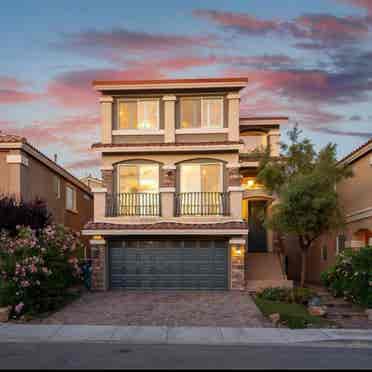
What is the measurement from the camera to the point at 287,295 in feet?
67.8

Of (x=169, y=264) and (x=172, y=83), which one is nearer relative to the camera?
(x=169, y=264)

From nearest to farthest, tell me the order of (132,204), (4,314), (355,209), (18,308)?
(4,314) < (18,308) < (132,204) < (355,209)

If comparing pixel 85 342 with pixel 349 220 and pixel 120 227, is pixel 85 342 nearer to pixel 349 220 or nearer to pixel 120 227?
pixel 120 227

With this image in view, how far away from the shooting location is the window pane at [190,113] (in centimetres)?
2534

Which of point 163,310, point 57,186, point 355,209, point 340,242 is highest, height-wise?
point 57,186

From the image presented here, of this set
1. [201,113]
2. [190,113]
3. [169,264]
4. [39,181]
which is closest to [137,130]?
[190,113]

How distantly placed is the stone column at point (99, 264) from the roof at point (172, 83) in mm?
7237

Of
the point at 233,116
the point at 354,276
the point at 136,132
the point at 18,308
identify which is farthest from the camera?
the point at 136,132

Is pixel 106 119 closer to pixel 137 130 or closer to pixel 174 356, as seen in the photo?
pixel 137 130

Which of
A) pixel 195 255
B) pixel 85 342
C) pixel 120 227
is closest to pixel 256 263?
pixel 195 255

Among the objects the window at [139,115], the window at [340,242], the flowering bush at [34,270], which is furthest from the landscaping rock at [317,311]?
the window at [139,115]

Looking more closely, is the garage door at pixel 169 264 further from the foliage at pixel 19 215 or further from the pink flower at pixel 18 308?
the pink flower at pixel 18 308

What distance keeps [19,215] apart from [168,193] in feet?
22.4

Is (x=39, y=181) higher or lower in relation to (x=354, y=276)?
higher
